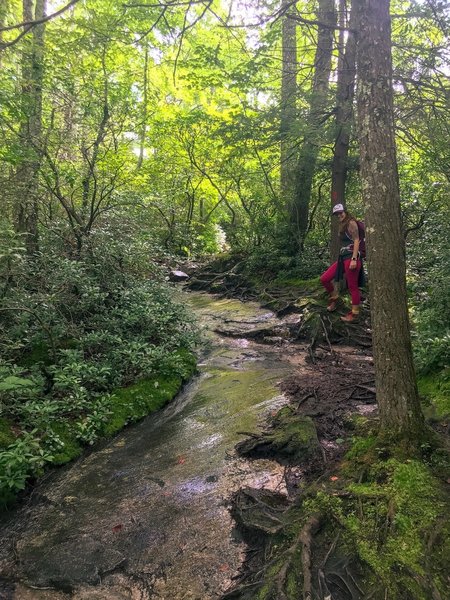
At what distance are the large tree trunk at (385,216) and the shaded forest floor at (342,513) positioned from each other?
17.4 inches

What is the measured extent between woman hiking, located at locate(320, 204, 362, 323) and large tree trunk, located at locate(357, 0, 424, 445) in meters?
4.62

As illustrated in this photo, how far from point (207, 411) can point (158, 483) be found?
1710mm

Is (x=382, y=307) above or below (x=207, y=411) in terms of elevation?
above

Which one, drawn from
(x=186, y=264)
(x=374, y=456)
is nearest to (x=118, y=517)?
(x=374, y=456)

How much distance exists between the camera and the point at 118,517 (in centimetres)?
370

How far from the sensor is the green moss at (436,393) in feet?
13.8

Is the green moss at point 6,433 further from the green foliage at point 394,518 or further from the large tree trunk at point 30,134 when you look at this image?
the green foliage at point 394,518

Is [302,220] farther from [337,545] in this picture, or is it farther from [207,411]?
[337,545]

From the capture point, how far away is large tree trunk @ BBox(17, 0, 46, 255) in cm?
735

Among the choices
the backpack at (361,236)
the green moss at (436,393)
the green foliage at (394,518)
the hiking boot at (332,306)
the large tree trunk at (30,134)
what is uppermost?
the large tree trunk at (30,134)

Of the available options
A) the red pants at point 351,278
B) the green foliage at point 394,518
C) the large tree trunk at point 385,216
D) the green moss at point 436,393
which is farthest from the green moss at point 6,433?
the red pants at point 351,278

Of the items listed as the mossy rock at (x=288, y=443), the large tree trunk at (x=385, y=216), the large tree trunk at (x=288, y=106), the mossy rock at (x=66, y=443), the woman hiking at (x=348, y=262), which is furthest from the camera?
the large tree trunk at (x=288, y=106)

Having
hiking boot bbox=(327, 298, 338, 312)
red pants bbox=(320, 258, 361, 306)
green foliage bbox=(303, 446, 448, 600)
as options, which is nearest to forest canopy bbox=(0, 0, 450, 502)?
red pants bbox=(320, 258, 361, 306)

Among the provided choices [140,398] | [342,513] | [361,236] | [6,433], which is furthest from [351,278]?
[6,433]
